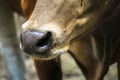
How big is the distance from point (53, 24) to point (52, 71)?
30.0 inches

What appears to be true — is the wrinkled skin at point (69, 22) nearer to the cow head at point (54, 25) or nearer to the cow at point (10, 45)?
the cow head at point (54, 25)

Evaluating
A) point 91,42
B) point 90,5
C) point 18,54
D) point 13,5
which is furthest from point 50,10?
point 18,54

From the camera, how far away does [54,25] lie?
1495 millimetres

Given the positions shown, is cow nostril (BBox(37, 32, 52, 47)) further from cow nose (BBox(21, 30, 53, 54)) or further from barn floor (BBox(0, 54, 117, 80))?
barn floor (BBox(0, 54, 117, 80))

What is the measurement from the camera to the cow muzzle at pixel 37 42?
1448 millimetres

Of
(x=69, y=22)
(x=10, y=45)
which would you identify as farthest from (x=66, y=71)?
(x=69, y=22)

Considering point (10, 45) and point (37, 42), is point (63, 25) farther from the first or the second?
point (10, 45)

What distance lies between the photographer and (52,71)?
7.32 ft

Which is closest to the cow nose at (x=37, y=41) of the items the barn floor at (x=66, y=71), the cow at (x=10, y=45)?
the cow at (x=10, y=45)

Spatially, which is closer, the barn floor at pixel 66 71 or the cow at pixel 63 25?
the cow at pixel 63 25

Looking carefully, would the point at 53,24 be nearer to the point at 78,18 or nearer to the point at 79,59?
the point at 78,18

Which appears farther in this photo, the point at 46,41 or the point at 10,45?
the point at 10,45

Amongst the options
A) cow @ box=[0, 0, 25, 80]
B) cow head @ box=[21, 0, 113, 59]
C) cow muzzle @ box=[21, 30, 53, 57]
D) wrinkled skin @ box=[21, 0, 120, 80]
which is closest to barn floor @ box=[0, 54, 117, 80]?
cow @ box=[0, 0, 25, 80]

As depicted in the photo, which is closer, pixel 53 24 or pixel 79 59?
pixel 53 24
